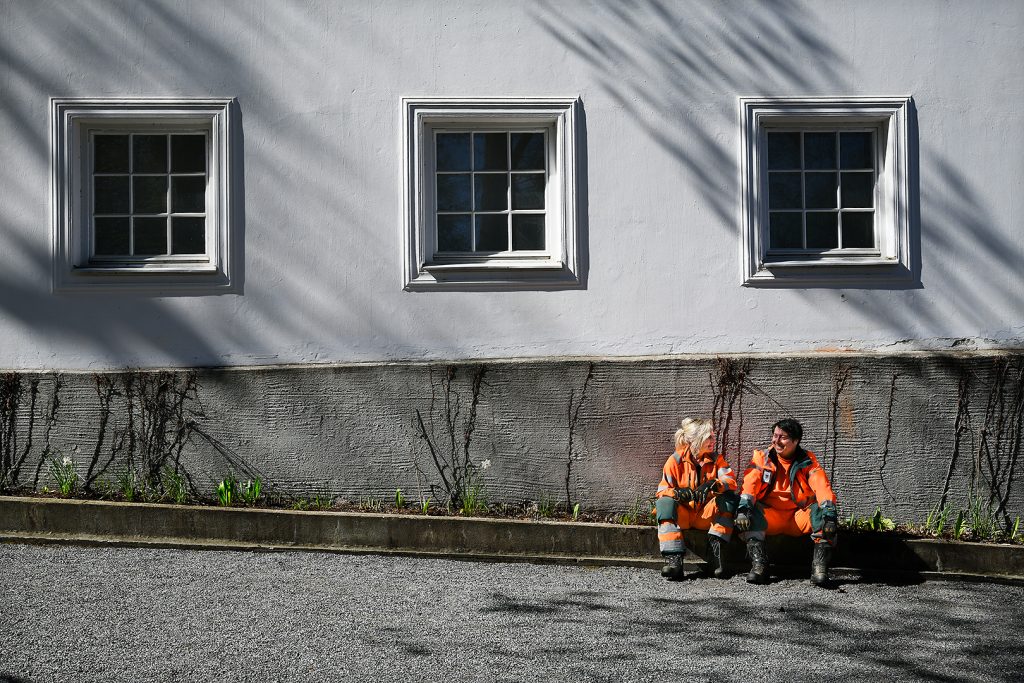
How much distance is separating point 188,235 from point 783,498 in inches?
195

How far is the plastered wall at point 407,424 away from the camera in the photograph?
317 inches

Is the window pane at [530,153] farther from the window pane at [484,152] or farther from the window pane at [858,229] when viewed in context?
the window pane at [858,229]

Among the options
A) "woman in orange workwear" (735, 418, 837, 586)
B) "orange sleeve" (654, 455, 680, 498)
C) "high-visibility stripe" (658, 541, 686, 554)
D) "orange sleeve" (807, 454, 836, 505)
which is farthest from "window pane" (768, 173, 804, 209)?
"high-visibility stripe" (658, 541, 686, 554)

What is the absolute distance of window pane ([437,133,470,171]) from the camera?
837cm

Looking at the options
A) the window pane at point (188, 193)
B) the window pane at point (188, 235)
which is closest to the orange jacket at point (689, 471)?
the window pane at point (188, 235)

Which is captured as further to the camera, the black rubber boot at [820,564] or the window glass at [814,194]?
the window glass at [814,194]

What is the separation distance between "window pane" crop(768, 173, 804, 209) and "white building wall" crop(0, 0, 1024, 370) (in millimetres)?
395

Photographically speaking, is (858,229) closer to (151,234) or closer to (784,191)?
(784,191)

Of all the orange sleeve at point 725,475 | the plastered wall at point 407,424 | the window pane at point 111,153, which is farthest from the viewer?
the window pane at point 111,153

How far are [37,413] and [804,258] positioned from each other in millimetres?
6094

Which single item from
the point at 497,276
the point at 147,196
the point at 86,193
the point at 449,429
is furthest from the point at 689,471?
the point at 86,193

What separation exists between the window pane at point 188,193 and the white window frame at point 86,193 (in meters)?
0.16

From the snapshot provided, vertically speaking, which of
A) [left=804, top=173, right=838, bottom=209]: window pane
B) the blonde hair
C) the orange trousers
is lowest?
the orange trousers

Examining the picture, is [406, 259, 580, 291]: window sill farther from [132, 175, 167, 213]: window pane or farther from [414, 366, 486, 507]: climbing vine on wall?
[132, 175, 167, 213]: window pane
